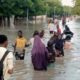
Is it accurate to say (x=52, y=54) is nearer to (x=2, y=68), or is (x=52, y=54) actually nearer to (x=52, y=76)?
(x=52, y=76)

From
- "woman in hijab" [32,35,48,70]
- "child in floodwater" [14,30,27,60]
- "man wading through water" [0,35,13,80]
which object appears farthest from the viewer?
"child in floodwater" [14,30,27,60]

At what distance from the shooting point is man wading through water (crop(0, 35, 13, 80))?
20.2 ft

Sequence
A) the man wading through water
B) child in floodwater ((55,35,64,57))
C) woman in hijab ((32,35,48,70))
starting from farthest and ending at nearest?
child in floodwater ((55,35,64,57))
woman in hijab ((32,35,48,70))
the man wading through water

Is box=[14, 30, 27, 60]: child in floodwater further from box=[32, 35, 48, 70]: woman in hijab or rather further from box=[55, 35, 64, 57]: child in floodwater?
box=[55, 35, 64, 57]: child in floodwater

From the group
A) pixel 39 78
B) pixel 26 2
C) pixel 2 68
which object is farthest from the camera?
pixel 26 2

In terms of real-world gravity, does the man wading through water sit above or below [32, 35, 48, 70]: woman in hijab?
above

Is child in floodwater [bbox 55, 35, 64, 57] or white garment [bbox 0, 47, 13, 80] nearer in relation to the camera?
white garment [bbox 0, 47, 13, 80]

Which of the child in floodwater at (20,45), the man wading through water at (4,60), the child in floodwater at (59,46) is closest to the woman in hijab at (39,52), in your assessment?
the child in floodwater at (20,45)

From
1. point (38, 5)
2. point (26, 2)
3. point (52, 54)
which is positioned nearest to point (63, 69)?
point (52, 54)

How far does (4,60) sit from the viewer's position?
20.2 feet

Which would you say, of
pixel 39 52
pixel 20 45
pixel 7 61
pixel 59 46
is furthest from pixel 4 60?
pixel 59 46

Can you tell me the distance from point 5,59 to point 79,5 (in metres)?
68.9

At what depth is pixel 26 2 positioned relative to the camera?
6856cm

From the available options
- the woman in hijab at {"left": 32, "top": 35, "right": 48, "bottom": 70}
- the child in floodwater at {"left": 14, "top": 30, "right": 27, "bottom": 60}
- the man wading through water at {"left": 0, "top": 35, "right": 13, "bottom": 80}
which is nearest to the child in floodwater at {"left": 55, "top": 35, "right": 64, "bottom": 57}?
the child in floodwater at {"left": 14, "top": 30, "right": 27, "bottom": 60}
